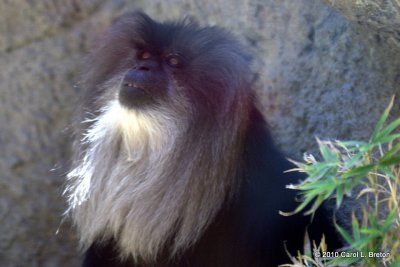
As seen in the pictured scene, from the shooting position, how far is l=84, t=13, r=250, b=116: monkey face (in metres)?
3.61

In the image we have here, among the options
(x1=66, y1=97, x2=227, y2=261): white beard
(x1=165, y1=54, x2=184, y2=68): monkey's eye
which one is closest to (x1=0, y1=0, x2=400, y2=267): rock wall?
(x1=66, y1=97, x2=227, y2=261): white beard

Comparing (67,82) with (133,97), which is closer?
(133,97)

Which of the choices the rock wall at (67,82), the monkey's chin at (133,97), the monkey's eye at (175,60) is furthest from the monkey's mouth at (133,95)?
the rock wall at (67,82)

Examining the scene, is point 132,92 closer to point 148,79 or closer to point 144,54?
point 148,79

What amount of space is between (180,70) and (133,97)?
0.25 meters

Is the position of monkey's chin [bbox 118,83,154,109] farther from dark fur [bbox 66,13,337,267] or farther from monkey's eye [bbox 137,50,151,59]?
monkey's eye [bbox 137,50,151,59]

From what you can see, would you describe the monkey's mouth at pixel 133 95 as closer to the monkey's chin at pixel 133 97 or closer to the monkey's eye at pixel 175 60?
the monkey's chin at pixel 133 97

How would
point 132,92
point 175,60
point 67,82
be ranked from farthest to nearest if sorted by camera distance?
point 67,82, point 175,60, point 132,92

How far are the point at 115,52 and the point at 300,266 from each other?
1.45 metres

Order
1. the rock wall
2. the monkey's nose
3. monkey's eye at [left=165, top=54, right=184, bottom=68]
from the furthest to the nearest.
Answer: the rock wall, monkey's eye at [left=165, top=54, right=184, bottom=68], the monkey's nose

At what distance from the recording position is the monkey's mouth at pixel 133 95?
11.7 feet

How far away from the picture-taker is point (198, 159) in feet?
12.0

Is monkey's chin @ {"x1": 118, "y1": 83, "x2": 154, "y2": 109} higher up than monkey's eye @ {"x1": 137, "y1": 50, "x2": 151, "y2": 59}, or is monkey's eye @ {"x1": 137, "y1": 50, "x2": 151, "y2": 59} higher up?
monkey's eye @ {"x1": 137, "y1": 50, "x2": 151, "y2": 59}

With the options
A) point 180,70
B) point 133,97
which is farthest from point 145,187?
point 180,70
